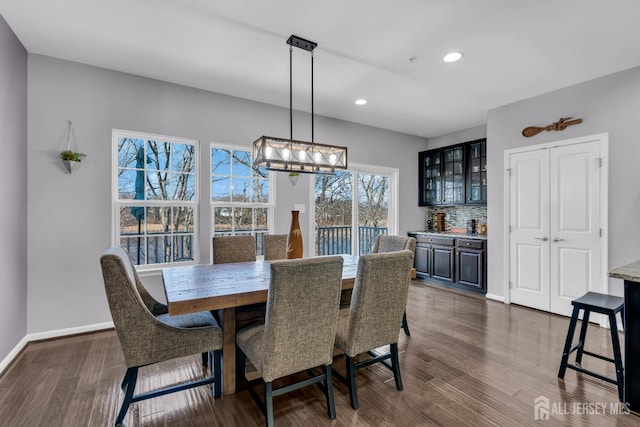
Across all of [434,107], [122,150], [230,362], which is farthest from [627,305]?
[122,150]

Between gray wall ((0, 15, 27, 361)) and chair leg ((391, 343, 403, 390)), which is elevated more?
gray wall ((0, 15, 27, 361))

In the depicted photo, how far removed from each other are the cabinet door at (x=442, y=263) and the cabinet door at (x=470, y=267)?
0.13 meters

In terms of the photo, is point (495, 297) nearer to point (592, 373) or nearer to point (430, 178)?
point (592, 373)

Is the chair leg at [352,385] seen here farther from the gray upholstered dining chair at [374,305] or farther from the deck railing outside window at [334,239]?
the deck railing outside window at [334,239]

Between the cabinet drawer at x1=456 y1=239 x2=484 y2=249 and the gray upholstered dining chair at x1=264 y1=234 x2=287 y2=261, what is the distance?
3011mm

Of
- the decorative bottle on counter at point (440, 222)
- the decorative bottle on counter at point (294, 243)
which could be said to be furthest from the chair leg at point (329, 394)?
the decorative bottle on counter at point (440, 222)

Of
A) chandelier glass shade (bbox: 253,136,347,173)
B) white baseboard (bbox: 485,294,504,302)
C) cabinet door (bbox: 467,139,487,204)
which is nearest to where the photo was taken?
chandelier glass shade (bbox: 253,136,347,173)

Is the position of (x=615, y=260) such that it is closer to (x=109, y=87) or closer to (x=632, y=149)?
(x=632, y=149)

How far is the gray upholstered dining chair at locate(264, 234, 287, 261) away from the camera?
134 inches

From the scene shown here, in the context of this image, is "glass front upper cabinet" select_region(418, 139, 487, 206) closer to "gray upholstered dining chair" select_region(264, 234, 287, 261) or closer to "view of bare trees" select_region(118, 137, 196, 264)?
"gray upholstered dining chair" select_region(264, 234, 287, 261)

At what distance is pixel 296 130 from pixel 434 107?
2.00 meters

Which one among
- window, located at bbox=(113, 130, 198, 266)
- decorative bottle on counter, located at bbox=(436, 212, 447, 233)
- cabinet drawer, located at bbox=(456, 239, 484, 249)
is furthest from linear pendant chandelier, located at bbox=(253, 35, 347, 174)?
decorative bottle on counter, located at bbox=(436, 212, 447, 233)

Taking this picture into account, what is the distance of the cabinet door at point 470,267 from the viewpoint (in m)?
4.64

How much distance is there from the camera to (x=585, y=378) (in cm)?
237
